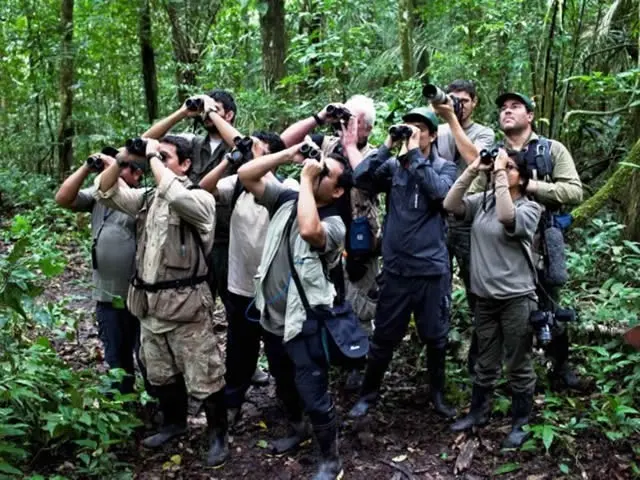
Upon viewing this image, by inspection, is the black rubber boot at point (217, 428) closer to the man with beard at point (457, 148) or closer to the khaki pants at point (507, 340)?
the khaki pants at point (507, 340)

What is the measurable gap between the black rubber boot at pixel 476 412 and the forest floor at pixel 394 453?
0.06 meters

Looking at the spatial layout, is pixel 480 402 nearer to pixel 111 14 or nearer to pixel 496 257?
pixel 496 257

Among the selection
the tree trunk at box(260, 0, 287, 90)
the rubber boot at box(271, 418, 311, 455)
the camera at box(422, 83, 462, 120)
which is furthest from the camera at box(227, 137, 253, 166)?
the tree trunk at box(260, 0, 287, 90)

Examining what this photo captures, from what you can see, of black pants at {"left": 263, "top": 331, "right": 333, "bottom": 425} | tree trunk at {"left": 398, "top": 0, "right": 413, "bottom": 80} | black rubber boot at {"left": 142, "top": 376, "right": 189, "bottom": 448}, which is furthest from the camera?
tree trunk at {"left": 398, "top": 0, "right": 413, "bottom": 80}

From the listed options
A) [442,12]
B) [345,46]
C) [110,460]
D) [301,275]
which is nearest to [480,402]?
[301,275]

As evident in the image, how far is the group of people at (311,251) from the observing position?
12.1 feet

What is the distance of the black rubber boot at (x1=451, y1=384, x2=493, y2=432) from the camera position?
4.23 m

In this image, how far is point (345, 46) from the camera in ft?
28.2

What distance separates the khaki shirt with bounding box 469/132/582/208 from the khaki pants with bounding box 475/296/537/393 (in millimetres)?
680

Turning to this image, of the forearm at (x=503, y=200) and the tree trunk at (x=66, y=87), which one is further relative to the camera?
the tree trunk at (x=66, y=87)

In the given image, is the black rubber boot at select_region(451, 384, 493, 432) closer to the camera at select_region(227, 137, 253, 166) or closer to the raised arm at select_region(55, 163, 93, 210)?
the camera at select_region(227, 137, 253, 166)

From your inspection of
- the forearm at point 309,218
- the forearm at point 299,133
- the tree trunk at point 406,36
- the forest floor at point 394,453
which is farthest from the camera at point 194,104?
the tree trunk at point 406,36

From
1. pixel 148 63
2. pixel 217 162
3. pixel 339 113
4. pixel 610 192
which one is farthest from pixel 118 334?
pixel 148 63

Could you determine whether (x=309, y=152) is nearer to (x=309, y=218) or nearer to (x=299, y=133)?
(x=309, y=218)
